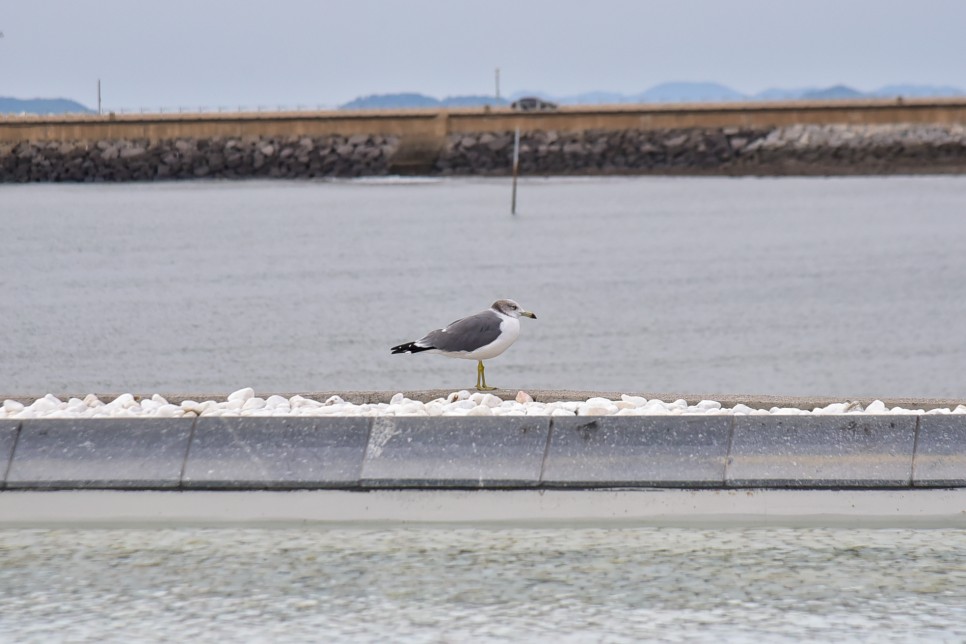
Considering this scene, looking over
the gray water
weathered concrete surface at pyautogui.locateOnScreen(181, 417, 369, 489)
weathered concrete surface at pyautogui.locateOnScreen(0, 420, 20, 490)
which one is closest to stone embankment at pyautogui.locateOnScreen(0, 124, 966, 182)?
the gray water

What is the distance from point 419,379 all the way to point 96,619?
20.3 meters

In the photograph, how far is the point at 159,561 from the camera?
730cm

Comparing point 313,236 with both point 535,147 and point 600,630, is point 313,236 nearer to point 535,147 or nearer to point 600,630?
point 535,147

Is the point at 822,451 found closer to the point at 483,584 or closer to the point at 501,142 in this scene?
the point at 483,584

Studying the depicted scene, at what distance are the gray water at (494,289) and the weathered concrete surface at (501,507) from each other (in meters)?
17.3

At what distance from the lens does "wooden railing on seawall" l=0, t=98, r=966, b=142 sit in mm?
85000

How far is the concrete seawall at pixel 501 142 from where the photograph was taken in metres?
85.4

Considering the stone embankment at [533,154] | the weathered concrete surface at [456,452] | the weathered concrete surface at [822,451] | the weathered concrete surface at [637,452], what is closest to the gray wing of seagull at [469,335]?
the weathered concrete surface at [456,452]

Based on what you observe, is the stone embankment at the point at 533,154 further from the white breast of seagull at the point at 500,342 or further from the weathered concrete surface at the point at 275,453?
the weathered concrete surface at the point at 275,453

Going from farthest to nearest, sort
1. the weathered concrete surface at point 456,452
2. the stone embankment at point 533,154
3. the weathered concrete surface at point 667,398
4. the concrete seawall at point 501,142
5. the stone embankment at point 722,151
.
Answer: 1. the stone embankment at point 533,154
2. the stone embankment at point 722,151
3. the concrete seawall at point 501,142
4. the weathered concrete surface at point 667,398
5. the weathered concrete surface at point 456,452

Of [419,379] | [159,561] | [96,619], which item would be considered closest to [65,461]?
[159,561]

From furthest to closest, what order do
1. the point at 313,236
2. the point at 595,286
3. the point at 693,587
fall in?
the point at 313,236 < the point at 595,286 < the point at 693,587

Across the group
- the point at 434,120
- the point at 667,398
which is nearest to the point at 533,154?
the point at 434,120

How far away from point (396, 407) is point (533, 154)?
272ft
